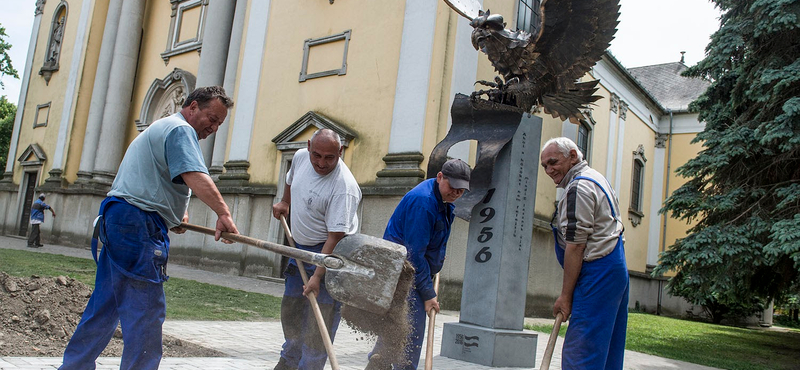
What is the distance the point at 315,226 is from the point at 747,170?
948cm

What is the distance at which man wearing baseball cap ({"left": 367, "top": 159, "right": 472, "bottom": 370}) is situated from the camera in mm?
4098

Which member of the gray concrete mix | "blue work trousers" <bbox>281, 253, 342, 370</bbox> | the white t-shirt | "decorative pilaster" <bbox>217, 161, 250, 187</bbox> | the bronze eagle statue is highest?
the bronze eagle statue

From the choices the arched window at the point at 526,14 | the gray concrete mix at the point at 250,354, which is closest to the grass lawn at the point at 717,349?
the gray concrete mix at the point at 250,354

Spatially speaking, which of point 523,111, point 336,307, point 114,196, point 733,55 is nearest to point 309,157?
point 336,307

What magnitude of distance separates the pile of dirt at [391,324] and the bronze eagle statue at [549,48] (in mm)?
2955

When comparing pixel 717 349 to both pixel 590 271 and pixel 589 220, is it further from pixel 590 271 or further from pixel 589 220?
pixel 589 220

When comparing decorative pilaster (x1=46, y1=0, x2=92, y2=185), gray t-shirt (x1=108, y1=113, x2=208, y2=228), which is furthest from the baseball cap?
decorative pilaster (x1=46, y1=0, x2=92, y2=185)

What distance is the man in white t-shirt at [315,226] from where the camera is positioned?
4148 mm

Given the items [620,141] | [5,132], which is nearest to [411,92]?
[620,141]

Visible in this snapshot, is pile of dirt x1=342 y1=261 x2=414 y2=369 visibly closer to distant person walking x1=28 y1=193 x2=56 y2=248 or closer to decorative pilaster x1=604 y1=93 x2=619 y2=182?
distant person walking x1=28 y1=193 x2=56 y2=248

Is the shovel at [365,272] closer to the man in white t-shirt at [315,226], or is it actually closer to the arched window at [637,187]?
the man in white t-shirt at [315,226]

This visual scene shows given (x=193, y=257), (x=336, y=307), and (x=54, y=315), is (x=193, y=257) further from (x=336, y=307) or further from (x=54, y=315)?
(x=336, y=307)

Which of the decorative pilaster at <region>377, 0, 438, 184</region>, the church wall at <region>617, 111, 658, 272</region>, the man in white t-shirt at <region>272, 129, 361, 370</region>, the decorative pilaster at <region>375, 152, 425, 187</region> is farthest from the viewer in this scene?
the church wall at <region>617, 111, 658, 272</region>

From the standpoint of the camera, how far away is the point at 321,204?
430cm
